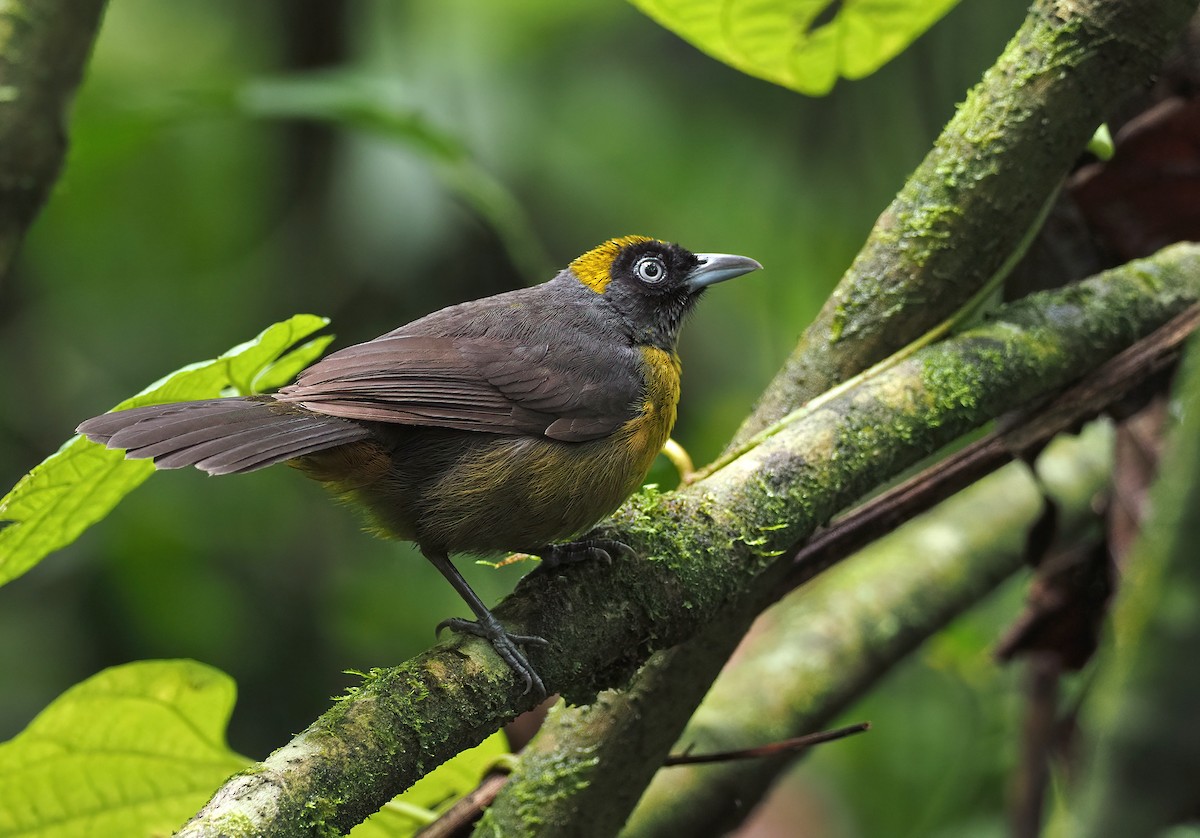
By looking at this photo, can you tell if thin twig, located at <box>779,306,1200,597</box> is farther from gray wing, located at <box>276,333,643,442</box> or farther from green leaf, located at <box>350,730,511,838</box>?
green leaf, located at <box>350,730,511,838</box>

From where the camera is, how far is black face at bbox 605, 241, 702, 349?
11.0ft

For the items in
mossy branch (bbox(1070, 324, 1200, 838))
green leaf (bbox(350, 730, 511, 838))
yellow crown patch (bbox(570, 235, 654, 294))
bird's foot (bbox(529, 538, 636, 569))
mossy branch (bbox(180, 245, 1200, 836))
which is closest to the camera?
mossy branch (bbox(1070, 324, 1200, 838))

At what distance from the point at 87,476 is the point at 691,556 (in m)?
1.18

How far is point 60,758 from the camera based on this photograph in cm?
239

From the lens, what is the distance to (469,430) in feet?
8.65

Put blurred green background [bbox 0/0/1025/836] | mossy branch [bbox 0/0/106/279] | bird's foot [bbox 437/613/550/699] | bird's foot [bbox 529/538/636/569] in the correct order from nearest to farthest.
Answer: bird's foot [bbox 437/613/550/699]
bird's foot [bbox 529/538/636/569]
mossy branch [bbox 0/0/106/279]
blurred green background [bbox 0/0/1025/836]

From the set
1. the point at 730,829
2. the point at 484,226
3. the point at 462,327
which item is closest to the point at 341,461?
the point at 462,327

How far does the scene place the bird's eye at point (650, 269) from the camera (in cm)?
342

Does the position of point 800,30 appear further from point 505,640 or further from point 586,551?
point 505,640

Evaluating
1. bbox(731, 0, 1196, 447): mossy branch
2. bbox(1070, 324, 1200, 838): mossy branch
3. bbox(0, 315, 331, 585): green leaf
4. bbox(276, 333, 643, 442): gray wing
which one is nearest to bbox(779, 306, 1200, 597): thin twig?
bbox(731, 0, 1196, 447): mossy branch

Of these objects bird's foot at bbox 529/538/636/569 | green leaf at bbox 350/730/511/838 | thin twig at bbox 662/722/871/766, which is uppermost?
bird's foot at bbox 529/538/636/569

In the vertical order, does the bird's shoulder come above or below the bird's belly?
above

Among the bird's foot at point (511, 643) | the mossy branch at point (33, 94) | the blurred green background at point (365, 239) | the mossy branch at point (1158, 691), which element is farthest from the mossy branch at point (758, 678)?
the mossy branch at point (33, 94)

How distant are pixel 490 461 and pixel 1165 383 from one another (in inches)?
70.3
